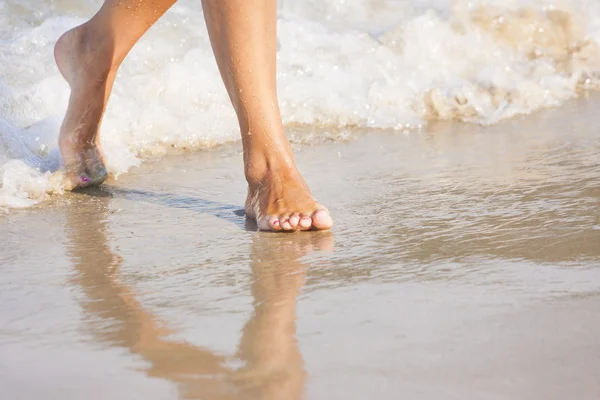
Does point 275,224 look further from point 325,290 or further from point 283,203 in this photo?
point 325,290

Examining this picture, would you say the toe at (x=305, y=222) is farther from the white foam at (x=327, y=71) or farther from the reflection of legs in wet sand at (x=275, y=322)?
the white foam at (x=327, y=71)

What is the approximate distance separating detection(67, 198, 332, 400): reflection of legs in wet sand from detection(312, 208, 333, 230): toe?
0.16ft

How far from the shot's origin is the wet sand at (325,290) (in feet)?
4.33

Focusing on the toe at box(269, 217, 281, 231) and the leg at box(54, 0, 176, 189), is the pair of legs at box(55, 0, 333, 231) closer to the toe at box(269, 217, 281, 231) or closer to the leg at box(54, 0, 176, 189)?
the toe at box(269, 217, 281, 231)

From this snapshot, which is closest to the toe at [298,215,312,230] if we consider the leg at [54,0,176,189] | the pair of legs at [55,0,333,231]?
the pair of legs at [55,0,333,231]

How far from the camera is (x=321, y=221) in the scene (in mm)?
2203

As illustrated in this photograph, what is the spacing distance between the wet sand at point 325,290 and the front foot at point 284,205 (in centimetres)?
4

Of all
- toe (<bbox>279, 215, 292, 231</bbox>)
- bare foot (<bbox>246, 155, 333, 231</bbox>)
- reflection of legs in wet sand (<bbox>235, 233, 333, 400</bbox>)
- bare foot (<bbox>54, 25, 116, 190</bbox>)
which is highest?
bare foot (<bbox>54, 25, 116, 190</bbox>)

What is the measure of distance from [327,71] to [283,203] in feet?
7.39

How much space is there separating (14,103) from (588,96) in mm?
2440

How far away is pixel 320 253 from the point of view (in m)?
2.00

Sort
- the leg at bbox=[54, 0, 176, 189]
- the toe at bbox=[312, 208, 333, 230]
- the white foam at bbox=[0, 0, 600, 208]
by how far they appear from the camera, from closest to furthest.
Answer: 1. the toe at bbox=[312, 208, 333, 230]
2. the leg at bbox=[54, 0, 176, 189]
3. the white foam at bbox=[0, 0, 600, 208]

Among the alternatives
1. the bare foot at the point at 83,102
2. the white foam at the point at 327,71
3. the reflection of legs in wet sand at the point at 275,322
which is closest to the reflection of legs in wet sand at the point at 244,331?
the reflection of legs in wet sand at the point at 275,322

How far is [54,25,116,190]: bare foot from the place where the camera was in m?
2.86
